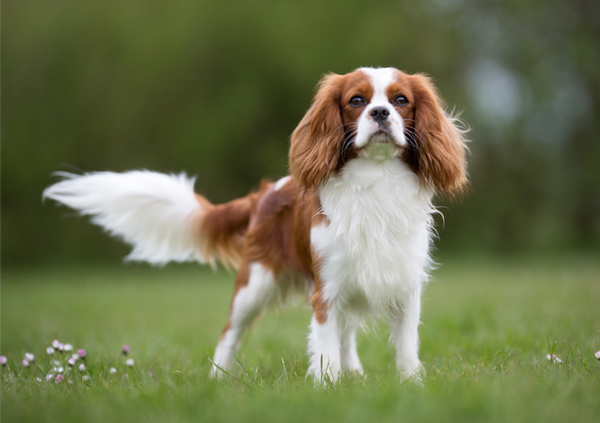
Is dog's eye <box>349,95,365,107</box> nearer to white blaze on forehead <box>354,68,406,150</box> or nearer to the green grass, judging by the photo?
white blaze on forehead <box>354,68,406,150</box>

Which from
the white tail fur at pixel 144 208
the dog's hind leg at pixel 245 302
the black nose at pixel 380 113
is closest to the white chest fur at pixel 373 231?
the black nose at pixel 380 113

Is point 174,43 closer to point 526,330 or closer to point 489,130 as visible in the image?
point 489,130

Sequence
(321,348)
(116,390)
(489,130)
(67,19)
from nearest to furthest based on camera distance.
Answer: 1. (116,390)
2. (321,348)
3. (67,19)
4. (489,130)

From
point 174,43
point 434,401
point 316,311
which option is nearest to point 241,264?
point 316,311

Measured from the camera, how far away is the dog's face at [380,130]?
11.3 ft

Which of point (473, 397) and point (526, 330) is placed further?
point (526, 330)

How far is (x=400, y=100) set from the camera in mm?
3592

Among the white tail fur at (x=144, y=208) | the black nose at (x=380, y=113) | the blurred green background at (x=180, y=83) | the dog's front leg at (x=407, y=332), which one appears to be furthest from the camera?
the blurred green background at (x=180, y=83)

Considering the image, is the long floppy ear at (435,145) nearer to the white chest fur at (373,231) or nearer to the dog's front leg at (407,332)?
the white chest fur at (373,231)

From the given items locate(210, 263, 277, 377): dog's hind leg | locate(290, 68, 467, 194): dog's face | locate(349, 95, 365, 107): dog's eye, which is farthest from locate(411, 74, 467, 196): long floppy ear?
locate(210, 263, 277, 377): dog's hind leg

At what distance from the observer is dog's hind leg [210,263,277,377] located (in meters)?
4.39

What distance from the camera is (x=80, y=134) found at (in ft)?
50.4

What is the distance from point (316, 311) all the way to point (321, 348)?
213mm

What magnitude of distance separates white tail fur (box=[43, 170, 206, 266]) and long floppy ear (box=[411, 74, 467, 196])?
1997 mm
